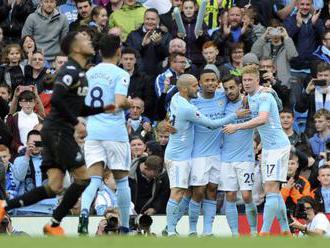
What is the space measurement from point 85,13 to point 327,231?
335 inches

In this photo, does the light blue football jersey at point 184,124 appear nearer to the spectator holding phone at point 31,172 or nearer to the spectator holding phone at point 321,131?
the spectator holding phone at point 31,172

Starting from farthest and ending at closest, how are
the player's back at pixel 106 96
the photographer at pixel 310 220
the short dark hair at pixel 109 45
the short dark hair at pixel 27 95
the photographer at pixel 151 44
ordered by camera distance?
the photographer at pixel 151 44
the short dark hair at pixel 27 95
the photographer at pixel 310 220
the short dark hair at pixel 109 45
the player's back at pixel 106 96

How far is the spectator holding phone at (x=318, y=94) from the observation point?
24297 millimetres

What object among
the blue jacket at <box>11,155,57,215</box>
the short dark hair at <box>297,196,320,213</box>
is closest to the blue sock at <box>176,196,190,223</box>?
the short dark hair at <box>297,196,320,213</box>

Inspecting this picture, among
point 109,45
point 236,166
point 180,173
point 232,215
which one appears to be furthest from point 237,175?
point 109,45

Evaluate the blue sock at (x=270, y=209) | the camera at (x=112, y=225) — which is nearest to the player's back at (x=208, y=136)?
the blue sock at (x=270, y=209)

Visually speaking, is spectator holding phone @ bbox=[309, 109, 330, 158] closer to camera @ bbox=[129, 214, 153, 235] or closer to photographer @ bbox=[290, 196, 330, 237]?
photographer @ bbox=[290, 196, 330, 237]

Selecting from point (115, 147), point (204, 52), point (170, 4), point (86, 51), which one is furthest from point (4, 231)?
point (170, 4)

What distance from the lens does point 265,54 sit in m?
25.4

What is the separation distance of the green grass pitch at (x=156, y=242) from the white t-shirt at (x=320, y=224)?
5413 millimetres

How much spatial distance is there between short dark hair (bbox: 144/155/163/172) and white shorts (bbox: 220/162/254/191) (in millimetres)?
1669

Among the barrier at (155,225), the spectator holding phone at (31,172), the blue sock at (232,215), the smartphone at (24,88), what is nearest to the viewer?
the blue sock at (232,215)

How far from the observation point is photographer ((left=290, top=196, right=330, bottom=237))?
19344 mm

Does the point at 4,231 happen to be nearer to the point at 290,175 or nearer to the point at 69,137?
the point at 69,137
